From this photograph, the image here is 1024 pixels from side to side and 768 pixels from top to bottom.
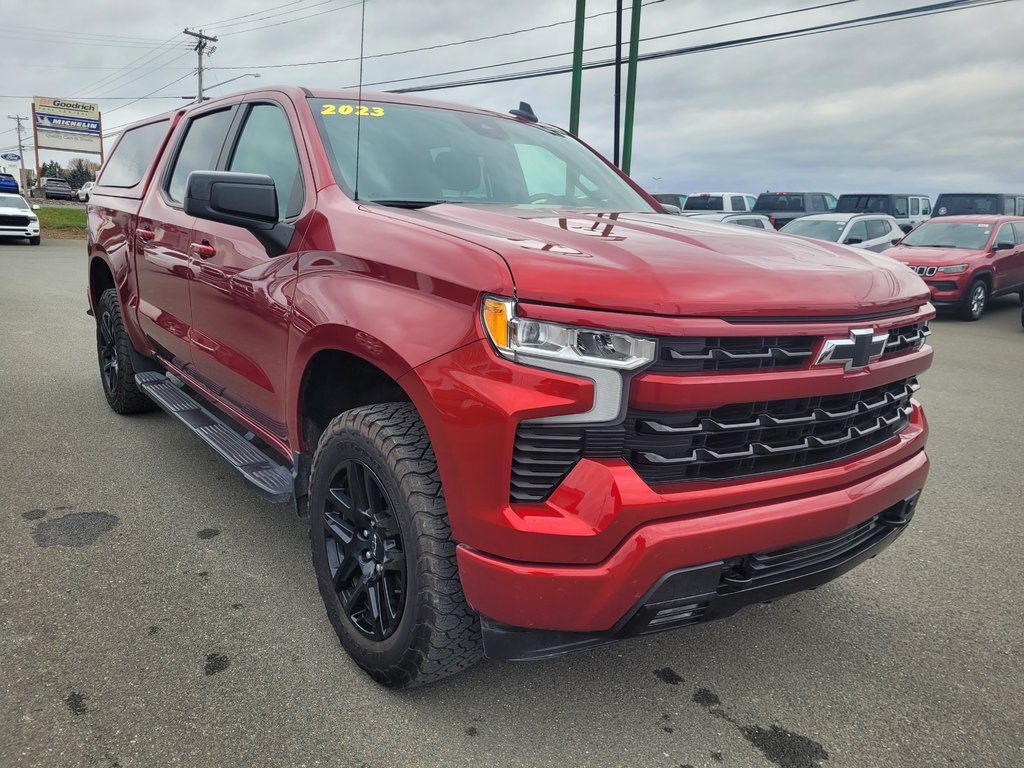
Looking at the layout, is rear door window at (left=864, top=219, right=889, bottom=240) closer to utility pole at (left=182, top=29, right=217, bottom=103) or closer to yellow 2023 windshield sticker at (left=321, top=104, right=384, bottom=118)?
yellow 2023 windshield sticker at (left=321, top=104, right=384, bottom=118)

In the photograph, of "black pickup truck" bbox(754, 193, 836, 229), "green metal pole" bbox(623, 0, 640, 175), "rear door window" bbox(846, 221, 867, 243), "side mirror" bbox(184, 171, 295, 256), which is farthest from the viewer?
"black pickup truck" bbox(754, 193, 836, 229)

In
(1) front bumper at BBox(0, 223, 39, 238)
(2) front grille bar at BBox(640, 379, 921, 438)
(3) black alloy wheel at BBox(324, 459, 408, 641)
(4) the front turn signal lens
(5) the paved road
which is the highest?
(4) the front turn signal lens

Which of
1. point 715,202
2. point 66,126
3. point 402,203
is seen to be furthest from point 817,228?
point 66,126

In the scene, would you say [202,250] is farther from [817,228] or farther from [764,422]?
[817,228]

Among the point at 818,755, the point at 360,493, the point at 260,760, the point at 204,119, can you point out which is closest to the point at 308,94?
the point at 204,119

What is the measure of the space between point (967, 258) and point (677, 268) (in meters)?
12.7

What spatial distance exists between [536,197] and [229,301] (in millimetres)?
1350

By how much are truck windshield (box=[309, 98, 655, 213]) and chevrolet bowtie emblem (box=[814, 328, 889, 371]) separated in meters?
1.33

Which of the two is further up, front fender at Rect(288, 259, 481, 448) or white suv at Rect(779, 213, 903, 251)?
white suv at Rect(779, 213, 903, 251)

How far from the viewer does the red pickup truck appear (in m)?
1.84

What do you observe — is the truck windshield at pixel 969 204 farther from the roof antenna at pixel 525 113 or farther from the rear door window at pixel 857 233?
the roof antenna at pixel 525 113

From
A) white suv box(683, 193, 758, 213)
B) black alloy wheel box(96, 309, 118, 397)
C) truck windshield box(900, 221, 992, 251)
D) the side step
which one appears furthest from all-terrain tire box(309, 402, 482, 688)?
white suv box(683, 193, 758, 213)

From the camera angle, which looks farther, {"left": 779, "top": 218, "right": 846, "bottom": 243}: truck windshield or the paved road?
{"left": 779, "top": 218, "right": 846, "bottom": 243}: truck windshield

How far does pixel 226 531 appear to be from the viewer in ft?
11.5
